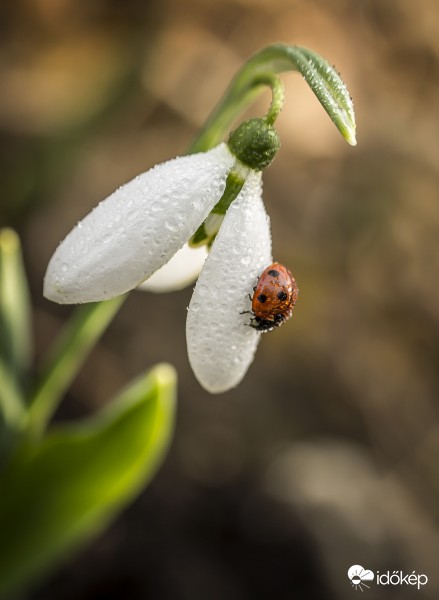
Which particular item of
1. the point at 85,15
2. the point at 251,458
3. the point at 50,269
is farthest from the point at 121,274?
the point at 85,15

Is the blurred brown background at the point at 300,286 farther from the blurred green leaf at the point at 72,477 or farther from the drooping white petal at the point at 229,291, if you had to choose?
the drooping white petal at the point at 229,291

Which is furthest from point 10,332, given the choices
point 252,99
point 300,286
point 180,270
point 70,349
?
point 300,286

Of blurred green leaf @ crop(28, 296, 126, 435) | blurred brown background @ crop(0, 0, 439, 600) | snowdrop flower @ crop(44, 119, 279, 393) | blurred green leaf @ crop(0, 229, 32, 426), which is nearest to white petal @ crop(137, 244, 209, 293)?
blurred green leaf @ crop(28, 296, 126, 435)

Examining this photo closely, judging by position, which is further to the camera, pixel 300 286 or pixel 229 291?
pixel 300 286

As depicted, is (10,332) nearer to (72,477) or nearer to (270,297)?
(72,477)

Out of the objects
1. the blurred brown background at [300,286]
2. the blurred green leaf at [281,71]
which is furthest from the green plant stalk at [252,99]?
the blurred brown background at [300,286]

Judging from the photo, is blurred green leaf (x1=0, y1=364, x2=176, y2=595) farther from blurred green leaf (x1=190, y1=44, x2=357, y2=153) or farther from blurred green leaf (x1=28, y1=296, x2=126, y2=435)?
blurred green leaf (x1=190, y1=44, x2=357, y2=153)
